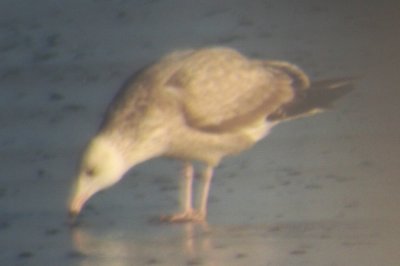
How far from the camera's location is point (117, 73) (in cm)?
927

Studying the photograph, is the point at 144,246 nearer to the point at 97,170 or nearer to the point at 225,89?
the point at 97,170

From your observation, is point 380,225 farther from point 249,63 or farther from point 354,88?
point 354,88

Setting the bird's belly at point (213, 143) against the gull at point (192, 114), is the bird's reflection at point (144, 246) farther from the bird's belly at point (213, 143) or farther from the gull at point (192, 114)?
the bird's belly at point (213, 143)

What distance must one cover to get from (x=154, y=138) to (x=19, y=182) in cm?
68

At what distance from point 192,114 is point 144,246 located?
110 cm

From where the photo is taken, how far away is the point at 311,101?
8.04m

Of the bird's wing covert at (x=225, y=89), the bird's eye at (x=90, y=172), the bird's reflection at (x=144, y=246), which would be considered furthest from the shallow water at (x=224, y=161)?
the bird's wing covert at (x=225, y=89)

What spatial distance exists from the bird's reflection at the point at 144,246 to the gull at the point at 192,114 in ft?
0.72

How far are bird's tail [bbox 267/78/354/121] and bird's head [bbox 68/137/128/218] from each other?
2.83ft

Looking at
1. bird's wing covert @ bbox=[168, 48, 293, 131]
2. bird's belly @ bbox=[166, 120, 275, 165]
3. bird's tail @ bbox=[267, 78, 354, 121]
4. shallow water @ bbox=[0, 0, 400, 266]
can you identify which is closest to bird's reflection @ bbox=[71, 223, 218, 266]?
shallow water @ bbox=[0, 0, 400, 266]

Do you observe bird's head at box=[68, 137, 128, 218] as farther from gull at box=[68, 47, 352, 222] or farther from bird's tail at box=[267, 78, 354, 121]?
bird's tail at box=[267, 78, 354, 121]

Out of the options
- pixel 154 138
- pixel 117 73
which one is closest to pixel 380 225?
pixel 154 138

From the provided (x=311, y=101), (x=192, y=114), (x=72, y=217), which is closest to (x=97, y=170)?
(x=72, y=217)

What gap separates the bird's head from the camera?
7.34 m
